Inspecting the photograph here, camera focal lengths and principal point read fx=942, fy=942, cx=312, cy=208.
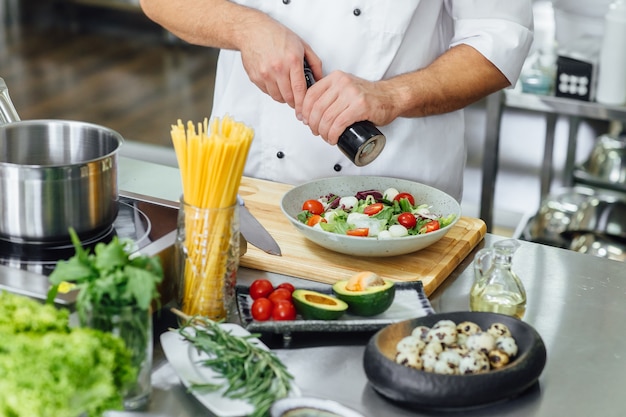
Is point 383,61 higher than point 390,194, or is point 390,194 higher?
point 383,61

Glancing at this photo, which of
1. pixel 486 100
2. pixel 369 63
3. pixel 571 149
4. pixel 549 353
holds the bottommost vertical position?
pixel 571 149

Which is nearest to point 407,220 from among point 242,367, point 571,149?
point 242,367

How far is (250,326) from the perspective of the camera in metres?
1.39

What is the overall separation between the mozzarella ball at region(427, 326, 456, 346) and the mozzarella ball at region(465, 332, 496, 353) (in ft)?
0.07

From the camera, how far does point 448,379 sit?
1206mm

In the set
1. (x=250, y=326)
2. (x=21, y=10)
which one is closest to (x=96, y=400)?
(x=250, y=326)

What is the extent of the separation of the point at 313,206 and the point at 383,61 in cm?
44

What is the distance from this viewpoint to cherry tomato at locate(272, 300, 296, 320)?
1.42 metres

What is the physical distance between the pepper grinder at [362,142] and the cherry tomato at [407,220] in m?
0.13

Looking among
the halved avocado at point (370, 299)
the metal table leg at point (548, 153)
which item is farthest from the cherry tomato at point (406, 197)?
the metal table leg at point (548, 153)

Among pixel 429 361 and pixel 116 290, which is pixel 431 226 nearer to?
pixel 429 361

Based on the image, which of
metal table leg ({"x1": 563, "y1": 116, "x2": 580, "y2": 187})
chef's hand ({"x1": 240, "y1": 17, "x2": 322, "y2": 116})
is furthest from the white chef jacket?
metal table leg ({"x1": 563, "y1": 116, "x2": 580, "y2": 187})

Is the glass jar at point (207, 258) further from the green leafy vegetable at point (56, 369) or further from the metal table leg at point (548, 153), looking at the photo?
the metal table leg at point (548, 153)

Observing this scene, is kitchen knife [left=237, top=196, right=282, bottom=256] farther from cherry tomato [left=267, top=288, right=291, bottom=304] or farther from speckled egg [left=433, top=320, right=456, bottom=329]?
speckled egg [left=433, top=320, right=456, bottom=329]
